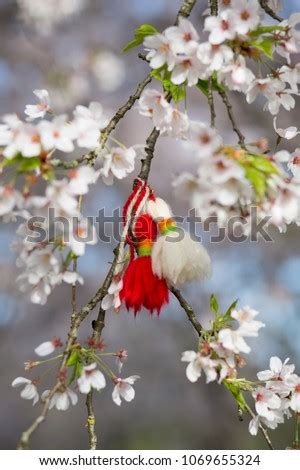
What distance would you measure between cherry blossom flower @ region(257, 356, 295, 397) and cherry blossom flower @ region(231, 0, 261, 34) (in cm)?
49

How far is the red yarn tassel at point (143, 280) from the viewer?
1.02 metres

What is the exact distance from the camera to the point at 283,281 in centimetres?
236

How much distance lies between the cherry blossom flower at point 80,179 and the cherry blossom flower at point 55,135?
0.10ft

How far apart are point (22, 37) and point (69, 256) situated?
5.34ft

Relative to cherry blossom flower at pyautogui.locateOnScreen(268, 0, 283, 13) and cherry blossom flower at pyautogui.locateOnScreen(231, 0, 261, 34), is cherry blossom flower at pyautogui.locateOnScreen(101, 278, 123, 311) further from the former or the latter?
cherry blossom flower at pyautogui.locateOnScreen(268, 0, 283, 13)

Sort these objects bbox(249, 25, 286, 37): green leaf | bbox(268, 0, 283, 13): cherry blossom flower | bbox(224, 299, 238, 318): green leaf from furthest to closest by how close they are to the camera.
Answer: bbox(268, 0, 283, 13): cherry blossom flower, bbox(224, 299, 238, 318): green leaf, bbox(249, 25, 286, 37): green leaf

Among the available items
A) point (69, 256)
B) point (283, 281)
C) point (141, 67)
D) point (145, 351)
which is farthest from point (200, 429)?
point (69, 256)

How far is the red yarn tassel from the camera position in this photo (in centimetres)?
102

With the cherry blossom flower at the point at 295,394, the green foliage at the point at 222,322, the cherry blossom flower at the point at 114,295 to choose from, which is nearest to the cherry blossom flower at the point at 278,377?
the cherry blossom flower at the point at 295,394

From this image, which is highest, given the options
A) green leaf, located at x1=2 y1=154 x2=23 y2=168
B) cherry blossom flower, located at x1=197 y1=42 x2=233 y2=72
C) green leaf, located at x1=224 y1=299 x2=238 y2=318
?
cherry blossom flower, located at x1=197 y1=42 x2=233 y2=72

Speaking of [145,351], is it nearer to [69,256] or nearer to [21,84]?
[21,84]

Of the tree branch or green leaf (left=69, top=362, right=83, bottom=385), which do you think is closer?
the tree branch

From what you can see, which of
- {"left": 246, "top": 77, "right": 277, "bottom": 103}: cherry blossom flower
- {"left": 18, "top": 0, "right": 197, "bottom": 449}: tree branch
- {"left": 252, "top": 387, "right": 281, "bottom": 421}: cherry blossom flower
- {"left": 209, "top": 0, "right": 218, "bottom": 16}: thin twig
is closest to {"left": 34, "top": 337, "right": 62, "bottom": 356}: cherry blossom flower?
{"left": 18, "top": 0, "right": 197, "bottom": 449}: tree branch

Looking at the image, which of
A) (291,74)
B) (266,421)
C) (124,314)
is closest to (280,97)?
(291,74)
